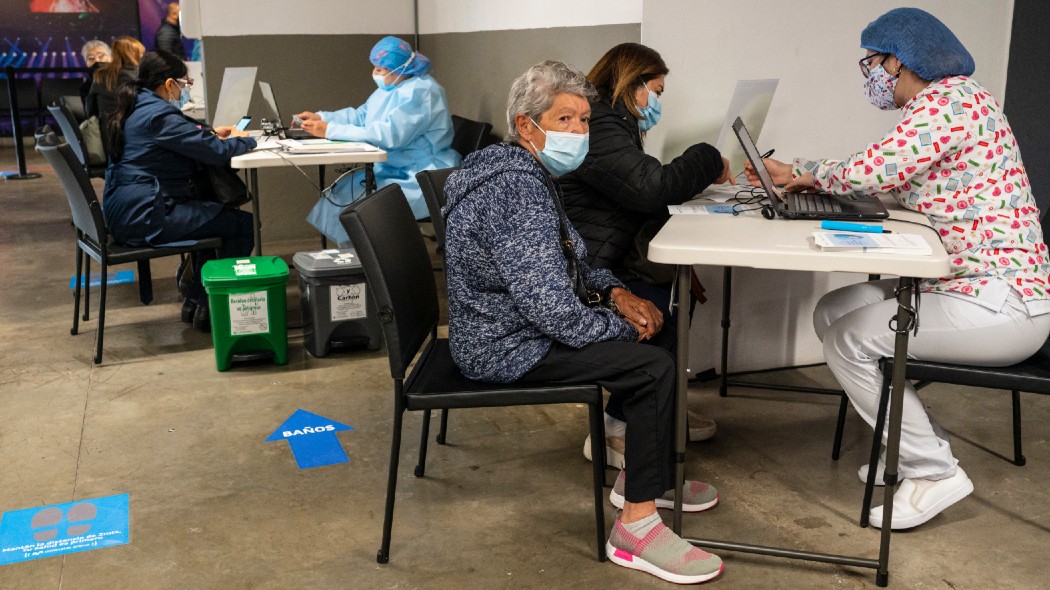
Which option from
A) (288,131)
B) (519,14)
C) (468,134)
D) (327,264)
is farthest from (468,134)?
(327,264)

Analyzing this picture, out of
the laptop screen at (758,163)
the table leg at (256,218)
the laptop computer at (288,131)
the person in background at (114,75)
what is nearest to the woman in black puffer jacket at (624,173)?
the laptop screen at (758,163)

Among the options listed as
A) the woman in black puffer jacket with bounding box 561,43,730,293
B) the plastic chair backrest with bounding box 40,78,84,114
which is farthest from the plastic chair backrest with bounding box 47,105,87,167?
the plastic chair backrest with bounding box 40,78,84,114

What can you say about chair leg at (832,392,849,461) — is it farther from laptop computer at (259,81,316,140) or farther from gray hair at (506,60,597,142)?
laptop computer at (259,81,316,140)

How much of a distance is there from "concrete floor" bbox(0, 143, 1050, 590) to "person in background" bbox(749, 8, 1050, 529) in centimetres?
22

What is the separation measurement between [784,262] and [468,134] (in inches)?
110

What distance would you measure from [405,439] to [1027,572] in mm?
1641

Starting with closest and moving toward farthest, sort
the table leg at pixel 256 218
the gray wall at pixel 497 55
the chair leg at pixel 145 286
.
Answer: the gray wall at pixel 497 55, the table leg at pixel 256 218, the chair leg at pixel 145 286

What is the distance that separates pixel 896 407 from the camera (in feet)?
6.75

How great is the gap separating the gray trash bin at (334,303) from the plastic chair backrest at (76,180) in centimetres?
69

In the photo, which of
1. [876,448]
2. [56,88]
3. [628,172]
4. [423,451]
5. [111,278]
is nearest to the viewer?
[876,448]

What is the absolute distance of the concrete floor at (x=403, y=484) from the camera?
2.17 meters

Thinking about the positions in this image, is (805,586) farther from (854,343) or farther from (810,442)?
(810,442)

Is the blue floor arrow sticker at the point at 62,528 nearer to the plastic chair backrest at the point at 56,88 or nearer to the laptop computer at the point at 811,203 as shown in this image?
the laptop computer at the point at 811,203

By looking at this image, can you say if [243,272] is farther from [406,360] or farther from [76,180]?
[406,360]
